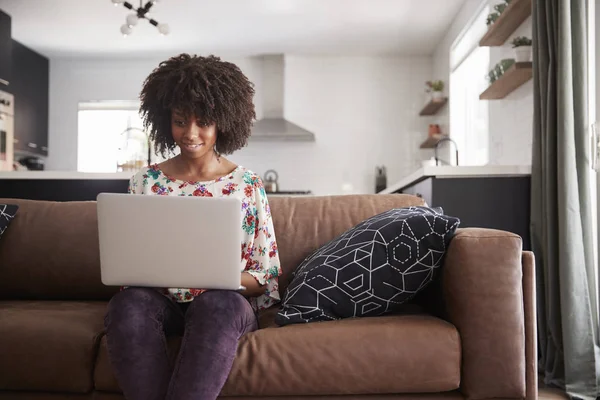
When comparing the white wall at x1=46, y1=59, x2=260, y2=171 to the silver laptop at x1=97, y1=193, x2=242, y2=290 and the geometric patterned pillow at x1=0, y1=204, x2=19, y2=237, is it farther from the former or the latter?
the silver laptop at x1=97, y1=193, x2=242, y2=290

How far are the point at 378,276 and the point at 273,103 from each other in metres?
5.72

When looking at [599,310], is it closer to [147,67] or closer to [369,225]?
[369,225]

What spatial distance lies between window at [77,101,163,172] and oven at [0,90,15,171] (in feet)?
4.01

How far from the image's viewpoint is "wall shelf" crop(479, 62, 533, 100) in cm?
356

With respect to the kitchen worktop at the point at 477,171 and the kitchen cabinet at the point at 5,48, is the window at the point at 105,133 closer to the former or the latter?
the kitchen cabinet at the point at 5,48

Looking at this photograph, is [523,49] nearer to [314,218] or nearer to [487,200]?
[487,200]

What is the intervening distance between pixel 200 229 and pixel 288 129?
5.61 metres

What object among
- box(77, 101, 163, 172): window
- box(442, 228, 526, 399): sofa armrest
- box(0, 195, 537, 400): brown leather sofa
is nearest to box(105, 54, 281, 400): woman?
box(0, 195, 537, 400): brown leather sofa

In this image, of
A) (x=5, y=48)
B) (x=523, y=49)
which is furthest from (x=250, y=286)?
(x=5, y=48)

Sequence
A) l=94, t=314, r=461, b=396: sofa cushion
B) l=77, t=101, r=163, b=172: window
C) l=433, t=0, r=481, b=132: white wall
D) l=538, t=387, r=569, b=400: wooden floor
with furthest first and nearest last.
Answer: l=77, t=101, r=163, b=172: window → l=433, t=0, r=481, b=132: white wall → l=538, t=387, r=569, b=400: wooden floor → l=94, t=314, r=461, b=396: sofa cushion

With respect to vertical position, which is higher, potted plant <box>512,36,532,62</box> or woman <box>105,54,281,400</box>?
potted plant <box>512,36,532,62</box>

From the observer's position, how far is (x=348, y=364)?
1.56 m

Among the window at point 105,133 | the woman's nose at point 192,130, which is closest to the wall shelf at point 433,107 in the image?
the window at point 105,133

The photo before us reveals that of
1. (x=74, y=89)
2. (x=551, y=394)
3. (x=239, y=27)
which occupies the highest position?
(x=239, y=27)
